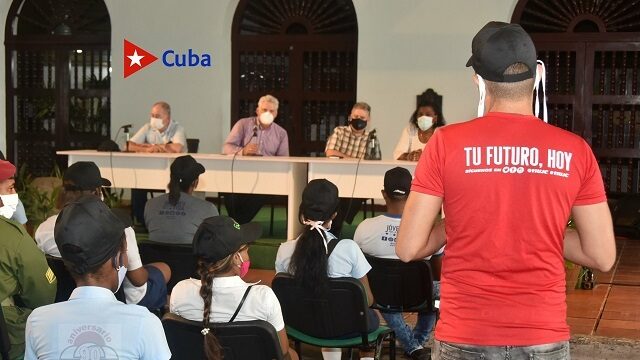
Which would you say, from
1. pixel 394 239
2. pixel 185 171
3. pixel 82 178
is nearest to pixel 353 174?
pixel 185 171

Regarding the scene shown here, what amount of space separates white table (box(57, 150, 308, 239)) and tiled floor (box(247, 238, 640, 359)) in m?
0.74

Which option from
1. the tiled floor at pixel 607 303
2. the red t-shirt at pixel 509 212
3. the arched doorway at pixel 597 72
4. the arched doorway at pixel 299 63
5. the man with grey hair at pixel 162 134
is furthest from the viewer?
the arched doorway at pixel 299 63

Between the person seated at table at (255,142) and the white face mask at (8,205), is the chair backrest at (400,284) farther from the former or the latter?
the person seated at table at (255,142)

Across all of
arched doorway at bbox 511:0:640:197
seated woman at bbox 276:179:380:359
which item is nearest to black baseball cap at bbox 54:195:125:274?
seated woman at bbox 276:179:380:359

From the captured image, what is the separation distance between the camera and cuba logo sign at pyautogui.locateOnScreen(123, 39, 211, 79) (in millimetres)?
9969

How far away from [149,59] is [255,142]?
3.12 m

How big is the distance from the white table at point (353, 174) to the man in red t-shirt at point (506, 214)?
184 inches

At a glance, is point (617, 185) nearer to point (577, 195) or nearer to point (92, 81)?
point (92, 81)

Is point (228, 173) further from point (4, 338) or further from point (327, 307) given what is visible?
point (4, 338)

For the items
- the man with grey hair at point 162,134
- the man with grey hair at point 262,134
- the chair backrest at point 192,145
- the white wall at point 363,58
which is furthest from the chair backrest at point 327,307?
the white wall at point 363,58

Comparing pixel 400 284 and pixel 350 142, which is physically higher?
pixel 350 142

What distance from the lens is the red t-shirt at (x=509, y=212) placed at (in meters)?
1.93

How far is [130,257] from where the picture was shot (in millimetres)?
3668

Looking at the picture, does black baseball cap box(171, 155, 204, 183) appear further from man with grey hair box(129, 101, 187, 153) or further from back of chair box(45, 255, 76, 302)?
man with grey hair box(129, 101, 187, 153)
